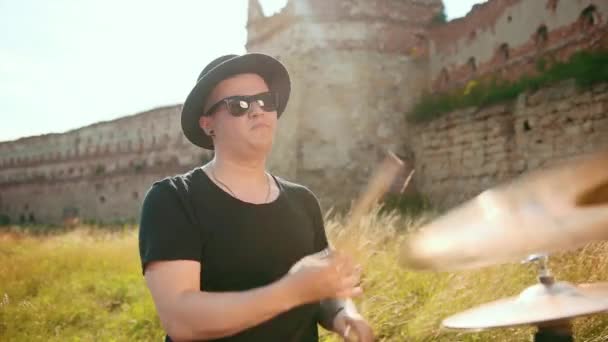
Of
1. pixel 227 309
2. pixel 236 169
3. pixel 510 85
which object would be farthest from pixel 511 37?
pixel 227 309

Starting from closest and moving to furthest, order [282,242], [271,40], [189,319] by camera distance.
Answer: [189,319], [282,242], [271,40]

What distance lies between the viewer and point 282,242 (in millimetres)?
1837

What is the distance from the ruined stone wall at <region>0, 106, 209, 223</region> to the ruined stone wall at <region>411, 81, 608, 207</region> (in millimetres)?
9714

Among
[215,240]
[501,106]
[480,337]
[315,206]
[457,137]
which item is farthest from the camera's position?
[457,137]

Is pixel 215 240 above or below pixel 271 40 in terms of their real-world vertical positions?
below

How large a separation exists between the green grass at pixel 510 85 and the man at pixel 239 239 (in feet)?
25.9

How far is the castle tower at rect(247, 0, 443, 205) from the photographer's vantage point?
12.4 meters

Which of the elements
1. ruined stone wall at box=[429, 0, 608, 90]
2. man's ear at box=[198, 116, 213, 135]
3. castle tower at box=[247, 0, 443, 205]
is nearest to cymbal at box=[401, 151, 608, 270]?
man's ear at box=[198, 116, 213, 135]

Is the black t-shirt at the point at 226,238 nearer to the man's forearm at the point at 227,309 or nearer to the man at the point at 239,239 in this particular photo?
the man at the point at 239,239

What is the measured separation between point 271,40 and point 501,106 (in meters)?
6.34

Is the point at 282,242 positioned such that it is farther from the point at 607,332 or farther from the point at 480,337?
the point at 607,332

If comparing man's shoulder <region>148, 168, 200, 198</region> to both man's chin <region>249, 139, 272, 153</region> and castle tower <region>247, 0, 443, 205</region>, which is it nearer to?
man's chin <region>249, 139, 272, 153</region>

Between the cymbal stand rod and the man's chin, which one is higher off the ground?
the man's chin

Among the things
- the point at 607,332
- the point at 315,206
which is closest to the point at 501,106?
the point at 607,332
